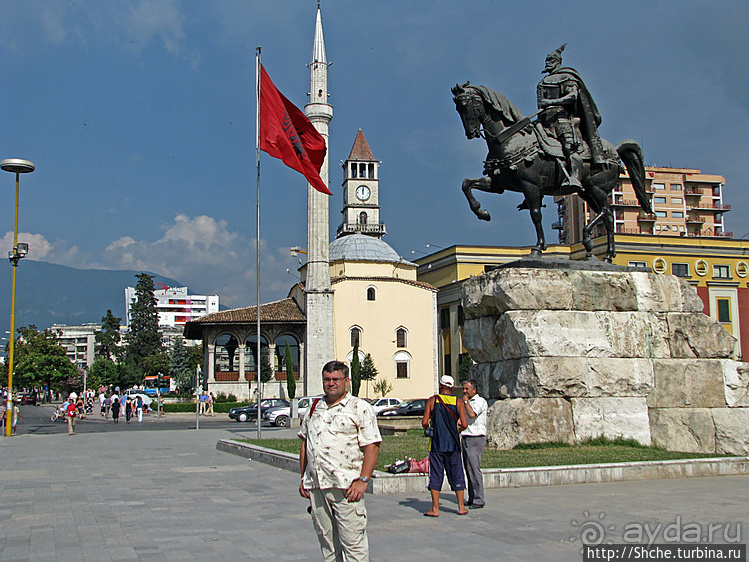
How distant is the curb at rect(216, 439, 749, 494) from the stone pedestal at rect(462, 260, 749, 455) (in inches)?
46.7

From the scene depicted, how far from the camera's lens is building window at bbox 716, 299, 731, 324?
165 ft

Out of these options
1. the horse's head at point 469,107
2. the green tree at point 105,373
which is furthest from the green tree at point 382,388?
the horse's head at point 469,107

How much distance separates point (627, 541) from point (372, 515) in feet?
8.62

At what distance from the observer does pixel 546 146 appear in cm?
1217

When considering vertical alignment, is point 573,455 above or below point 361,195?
below

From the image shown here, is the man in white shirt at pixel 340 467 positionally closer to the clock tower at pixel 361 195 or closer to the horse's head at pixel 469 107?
the horse's head at pixel 469 107

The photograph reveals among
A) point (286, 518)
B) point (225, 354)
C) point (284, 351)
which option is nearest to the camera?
point (286, 518)

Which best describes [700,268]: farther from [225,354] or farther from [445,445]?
[445,445]

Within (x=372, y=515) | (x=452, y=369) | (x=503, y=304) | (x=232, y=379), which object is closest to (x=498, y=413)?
(x=503, y=304)

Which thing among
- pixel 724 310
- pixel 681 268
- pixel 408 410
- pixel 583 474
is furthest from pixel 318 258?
pixel 583 474

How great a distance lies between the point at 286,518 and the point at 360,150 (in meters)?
87.6

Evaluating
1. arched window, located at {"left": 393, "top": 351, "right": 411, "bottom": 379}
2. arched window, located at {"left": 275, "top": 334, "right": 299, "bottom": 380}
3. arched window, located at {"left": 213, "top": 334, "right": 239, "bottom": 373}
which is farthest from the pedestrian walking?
arched window, located at {"left": 213, "top": 334, "right": 239, "bottom": 373}

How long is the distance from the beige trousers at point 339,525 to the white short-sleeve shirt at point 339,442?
8 cm

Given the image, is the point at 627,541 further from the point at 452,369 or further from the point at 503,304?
the point at 452,369
